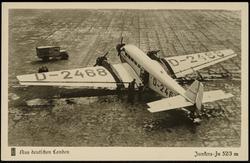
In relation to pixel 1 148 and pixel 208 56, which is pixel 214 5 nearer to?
pixel 208 56

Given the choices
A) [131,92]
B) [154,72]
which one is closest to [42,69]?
[131,92]

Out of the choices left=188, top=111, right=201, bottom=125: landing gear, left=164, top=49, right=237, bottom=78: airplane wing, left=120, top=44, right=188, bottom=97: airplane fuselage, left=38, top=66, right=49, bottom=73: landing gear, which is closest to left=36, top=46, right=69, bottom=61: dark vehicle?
left=38, top=66, right=49, bottom=73: landing gear

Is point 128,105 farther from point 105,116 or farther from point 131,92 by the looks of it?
point 105,116

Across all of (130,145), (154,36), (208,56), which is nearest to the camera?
(130,145)

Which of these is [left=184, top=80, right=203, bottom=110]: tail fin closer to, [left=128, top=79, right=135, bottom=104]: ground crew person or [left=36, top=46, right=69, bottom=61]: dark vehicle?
[left=128, top=79, right=135, bottom=104]: ground crew person

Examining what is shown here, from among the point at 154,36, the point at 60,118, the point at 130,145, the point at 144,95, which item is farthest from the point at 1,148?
the point at 154,36

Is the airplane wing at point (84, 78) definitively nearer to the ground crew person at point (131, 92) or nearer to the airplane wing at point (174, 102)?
the ground crew person at point (131, 92)

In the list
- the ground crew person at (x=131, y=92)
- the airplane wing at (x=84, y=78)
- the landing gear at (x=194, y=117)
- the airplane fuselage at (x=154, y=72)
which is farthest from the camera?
the ground crew person at (x=131, y=92)

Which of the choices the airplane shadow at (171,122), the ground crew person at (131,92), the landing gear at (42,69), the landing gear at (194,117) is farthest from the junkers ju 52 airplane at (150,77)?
the landing gear at (42,69)
